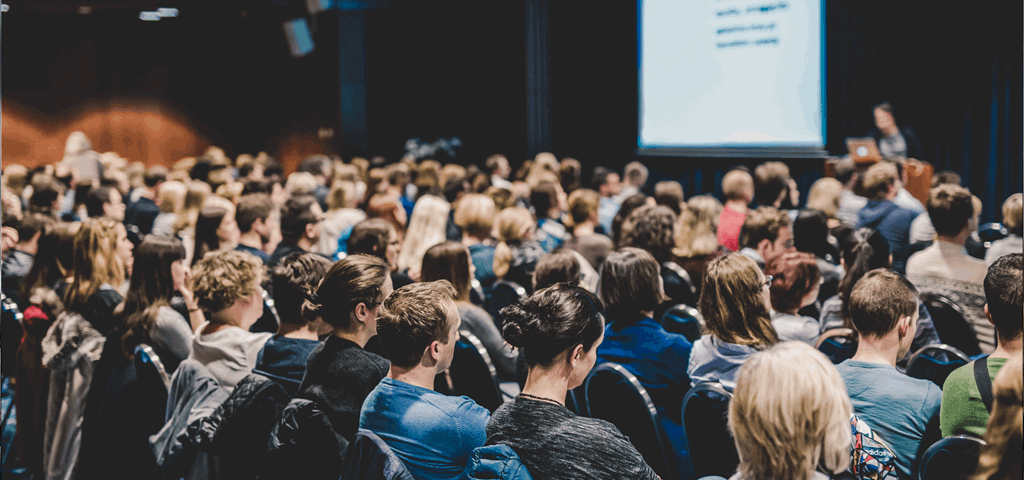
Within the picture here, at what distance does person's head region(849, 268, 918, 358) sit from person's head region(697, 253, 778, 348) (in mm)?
327

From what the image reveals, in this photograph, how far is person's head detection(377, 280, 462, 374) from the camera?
2.08 metres

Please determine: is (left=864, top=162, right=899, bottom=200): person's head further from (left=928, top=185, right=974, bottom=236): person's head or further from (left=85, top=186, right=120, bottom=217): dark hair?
(left=85, top=186, right=120, bottom=217): dark hair

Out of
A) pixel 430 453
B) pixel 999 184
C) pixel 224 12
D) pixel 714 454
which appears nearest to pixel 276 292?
pixel 430 453

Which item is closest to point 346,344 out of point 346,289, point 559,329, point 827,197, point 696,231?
point 346,289

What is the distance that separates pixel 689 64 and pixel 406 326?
9553 millimetres

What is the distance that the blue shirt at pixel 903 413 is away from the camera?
2.20 m

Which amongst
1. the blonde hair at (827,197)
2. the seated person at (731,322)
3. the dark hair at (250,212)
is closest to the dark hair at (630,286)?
the seated person at (731,322)

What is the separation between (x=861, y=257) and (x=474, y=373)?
5.77 feet

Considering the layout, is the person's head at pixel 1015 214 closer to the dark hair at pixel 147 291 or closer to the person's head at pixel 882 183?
the person's head at pixel 882 183

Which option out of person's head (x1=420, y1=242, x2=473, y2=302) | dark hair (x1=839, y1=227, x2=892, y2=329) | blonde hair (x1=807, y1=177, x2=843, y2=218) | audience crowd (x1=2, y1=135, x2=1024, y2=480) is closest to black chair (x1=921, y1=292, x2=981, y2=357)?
audience crowd (x1=2, y1=135, x2=1024, y2=480)

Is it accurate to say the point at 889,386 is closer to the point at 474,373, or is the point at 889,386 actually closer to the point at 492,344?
the point at 474,373

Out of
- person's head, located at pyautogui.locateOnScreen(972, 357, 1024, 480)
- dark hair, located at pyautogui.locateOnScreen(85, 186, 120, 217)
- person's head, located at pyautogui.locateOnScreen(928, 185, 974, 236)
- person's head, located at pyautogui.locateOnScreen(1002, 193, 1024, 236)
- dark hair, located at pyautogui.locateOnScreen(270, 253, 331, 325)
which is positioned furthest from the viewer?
dark hair, located at pyautogui.locateOnScreen(85, 186, 120, 217)

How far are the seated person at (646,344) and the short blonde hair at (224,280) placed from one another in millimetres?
1228

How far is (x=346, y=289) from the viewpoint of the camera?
2.49m
